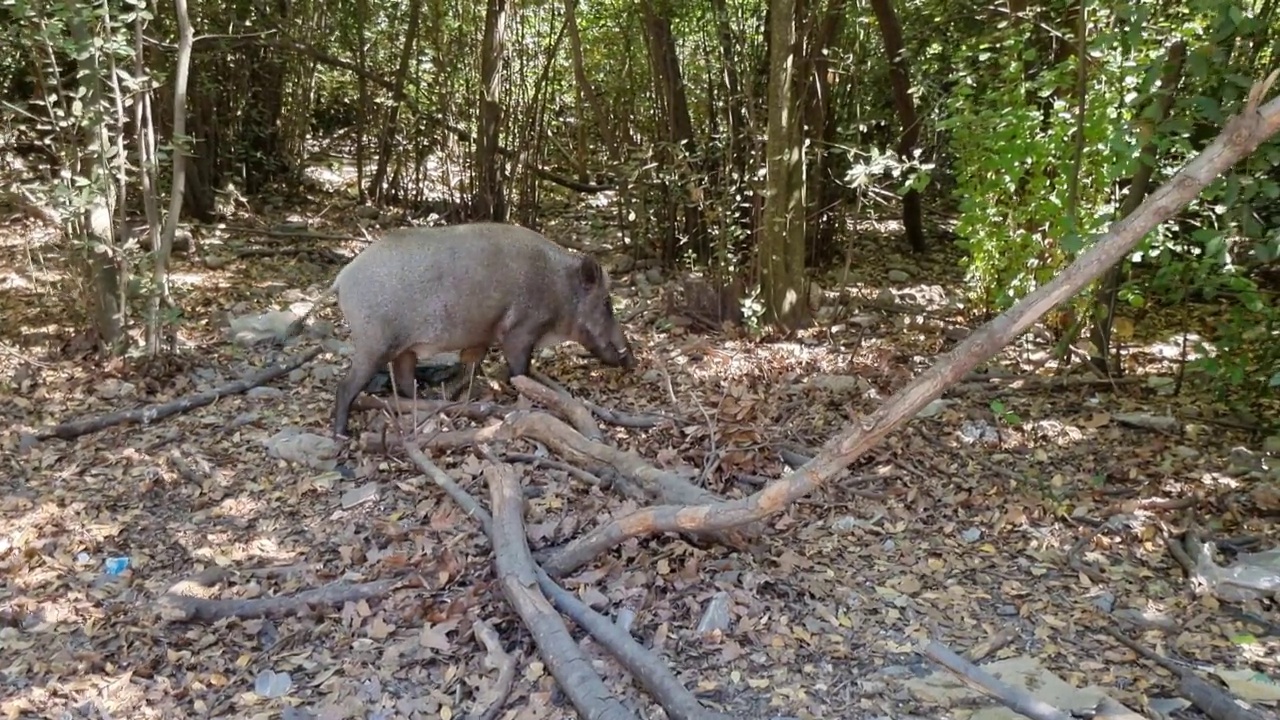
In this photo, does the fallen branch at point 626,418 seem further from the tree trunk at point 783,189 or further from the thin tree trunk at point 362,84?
the thin tree trunk at point 362,84

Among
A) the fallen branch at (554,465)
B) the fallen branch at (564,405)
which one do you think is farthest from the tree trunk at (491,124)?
the fallen branch at (554,465)

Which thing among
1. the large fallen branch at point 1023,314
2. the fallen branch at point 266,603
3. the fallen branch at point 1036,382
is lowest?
the fallen branch at point 266,603

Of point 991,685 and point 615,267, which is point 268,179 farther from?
point 991,685

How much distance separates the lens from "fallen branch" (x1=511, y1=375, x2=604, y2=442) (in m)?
5.25

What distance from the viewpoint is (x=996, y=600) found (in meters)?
4.09

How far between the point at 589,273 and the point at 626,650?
3246 mm

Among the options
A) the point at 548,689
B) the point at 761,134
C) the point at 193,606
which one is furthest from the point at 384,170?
the point at 548,689

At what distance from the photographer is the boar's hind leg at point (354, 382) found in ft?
18.4

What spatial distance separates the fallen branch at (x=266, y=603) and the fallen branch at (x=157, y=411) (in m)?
2.04

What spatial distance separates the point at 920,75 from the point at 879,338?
6.38 feet

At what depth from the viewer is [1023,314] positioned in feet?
10.1

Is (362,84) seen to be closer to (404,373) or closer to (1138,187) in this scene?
(404,373)

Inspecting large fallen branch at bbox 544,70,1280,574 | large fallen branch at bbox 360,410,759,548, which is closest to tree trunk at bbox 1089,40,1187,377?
large fallen branch at bbox 544,70,1280,574

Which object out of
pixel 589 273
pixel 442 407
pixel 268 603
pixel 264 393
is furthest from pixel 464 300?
pixel 268 603
